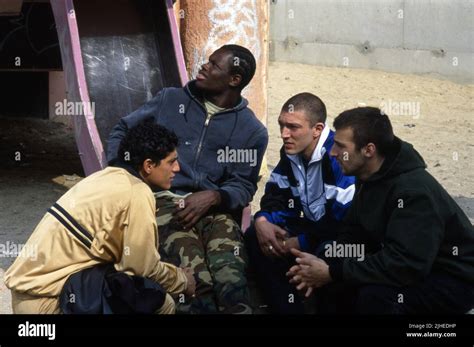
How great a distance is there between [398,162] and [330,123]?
560cm

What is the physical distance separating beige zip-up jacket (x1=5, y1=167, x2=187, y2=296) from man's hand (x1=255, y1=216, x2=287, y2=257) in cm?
94

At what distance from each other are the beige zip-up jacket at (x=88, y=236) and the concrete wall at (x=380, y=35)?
9.05 metres

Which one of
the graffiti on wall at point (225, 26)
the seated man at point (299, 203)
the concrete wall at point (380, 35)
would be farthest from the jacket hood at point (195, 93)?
the concrete wall at point (380, 35)

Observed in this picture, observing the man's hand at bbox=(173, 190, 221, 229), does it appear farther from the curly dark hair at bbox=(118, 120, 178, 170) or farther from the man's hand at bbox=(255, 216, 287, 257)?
the curly dark hair at bbox=(118, 120, 178, 170)

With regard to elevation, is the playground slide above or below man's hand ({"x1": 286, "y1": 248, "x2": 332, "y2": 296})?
above

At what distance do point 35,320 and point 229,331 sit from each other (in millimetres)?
918

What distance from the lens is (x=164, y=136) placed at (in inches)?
160

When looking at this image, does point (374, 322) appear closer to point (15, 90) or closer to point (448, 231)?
point (448, 231)

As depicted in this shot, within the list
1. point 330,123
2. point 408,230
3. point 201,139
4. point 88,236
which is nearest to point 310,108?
point 201,139

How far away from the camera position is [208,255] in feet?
15.4

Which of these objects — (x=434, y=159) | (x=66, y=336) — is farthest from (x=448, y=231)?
(x=434, y=159)

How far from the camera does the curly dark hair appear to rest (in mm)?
4023

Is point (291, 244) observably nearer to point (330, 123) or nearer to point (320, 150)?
point (320, 150)

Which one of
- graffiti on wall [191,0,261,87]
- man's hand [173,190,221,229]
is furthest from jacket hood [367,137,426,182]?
graffiti on wall [191,0,261,87]
